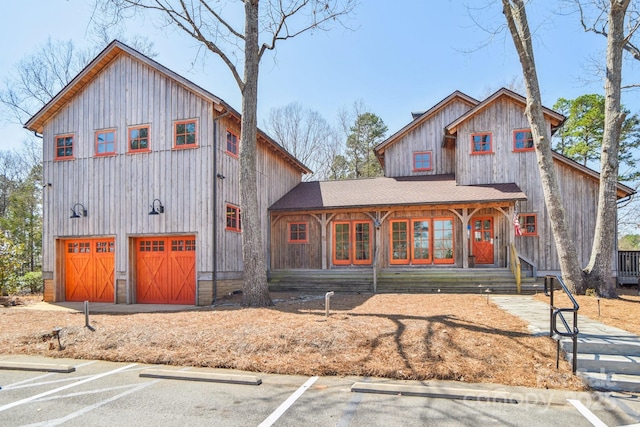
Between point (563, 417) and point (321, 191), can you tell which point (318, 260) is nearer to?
point (321, 191)

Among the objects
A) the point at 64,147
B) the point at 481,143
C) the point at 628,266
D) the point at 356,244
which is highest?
the point at 481,143

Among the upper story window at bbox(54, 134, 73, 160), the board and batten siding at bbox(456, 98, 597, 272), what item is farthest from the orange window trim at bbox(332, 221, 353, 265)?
the upper story window at bbox(54, 134, 73, 160)

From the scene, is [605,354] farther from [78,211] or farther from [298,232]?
[78,211]

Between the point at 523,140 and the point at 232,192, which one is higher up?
the point at 523,140

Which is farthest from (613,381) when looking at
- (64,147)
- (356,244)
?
(64,147)

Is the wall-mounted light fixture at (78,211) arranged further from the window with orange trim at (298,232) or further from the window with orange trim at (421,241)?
the window with orange trim at (421,241)

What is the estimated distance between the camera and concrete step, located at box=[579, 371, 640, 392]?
4.81m

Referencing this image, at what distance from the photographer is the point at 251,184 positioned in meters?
10.3

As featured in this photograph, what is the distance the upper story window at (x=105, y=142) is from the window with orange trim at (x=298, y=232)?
732 cm

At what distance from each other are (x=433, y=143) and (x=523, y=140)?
3.93 metres

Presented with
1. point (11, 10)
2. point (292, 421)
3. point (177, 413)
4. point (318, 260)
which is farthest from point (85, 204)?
point (292, 421)

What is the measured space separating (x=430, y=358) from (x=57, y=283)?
44.1 feet

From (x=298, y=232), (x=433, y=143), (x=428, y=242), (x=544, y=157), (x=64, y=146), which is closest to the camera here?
(x=544, y=157)

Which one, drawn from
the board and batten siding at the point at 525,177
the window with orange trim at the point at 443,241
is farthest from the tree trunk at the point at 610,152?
the window with orange trim at the point at 443,241
